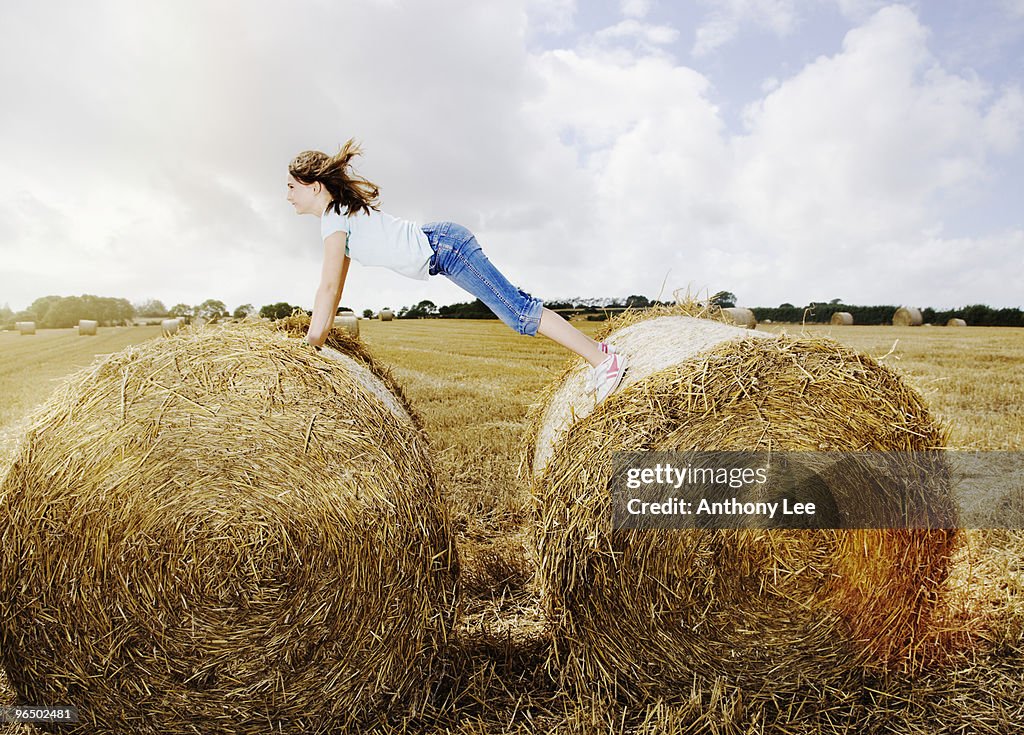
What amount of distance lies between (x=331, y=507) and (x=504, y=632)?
126 centimetres

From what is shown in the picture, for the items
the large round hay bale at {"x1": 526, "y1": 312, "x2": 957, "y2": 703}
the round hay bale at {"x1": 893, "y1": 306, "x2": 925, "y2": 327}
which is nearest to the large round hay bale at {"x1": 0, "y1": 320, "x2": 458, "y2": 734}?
the large round hay bale at {"x1": 526, "y1": 312, "x2": 957, "y2": 703}

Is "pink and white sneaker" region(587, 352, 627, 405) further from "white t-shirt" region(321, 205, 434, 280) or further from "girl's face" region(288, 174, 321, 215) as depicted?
"girl's face" region(288, 174, 321, 215)

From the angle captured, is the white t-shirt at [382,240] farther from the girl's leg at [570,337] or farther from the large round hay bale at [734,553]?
the large round hay bale at [734,553]

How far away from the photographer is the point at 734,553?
2.94 meters

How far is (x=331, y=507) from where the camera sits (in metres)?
2.78

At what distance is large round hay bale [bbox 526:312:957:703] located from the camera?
293 centimetres

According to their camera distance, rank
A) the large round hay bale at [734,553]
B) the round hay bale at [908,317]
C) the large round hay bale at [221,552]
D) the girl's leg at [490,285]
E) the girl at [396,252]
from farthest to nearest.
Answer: the round hay bale at [908,317], the girl's leg at [490,285], the girl at [396,252], the large round hay bale at [734,553], the large round hay bale at [221,552]

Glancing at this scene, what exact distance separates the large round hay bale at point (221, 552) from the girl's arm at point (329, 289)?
30 centimetres

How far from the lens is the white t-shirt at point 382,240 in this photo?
348 centimetres

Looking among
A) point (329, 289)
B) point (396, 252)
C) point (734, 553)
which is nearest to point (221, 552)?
point (329, 289)

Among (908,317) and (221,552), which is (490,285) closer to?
(221,552)

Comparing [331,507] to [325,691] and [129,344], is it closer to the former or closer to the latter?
[325,691]

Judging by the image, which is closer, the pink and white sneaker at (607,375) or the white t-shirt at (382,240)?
the pink and white sneaker at (607,375)

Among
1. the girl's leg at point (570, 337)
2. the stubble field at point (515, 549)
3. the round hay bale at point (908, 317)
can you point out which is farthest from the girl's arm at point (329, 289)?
the round hay bale at point (908, 317)
